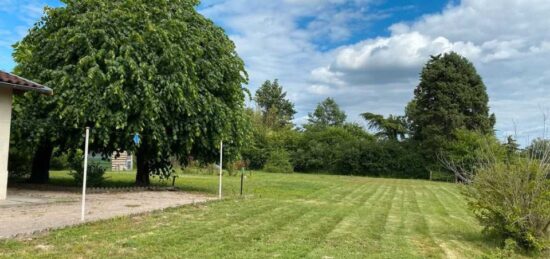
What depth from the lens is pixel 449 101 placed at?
1773 inches

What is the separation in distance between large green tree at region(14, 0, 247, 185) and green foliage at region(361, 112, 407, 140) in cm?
5068

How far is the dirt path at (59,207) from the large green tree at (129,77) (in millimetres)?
1823

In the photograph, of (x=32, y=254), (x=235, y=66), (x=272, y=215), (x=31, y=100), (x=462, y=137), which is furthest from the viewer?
(x=462, y=137)

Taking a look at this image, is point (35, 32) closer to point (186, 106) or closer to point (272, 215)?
point (186, 106)

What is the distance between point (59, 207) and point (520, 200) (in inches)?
374

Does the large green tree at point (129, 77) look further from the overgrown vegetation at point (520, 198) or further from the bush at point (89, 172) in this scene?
the overgrown vegetation at point (520, 198)

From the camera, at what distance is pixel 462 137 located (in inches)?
1629

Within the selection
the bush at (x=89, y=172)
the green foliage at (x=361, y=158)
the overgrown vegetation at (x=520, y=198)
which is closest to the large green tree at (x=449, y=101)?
the green foliage at (x=361, y=158)

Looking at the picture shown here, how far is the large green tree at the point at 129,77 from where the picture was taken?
15.0 m

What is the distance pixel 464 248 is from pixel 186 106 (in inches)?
387

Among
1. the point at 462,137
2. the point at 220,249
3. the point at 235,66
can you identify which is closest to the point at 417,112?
the point at 462,137

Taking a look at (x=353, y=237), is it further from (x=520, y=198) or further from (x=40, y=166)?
(x=40, y=166)

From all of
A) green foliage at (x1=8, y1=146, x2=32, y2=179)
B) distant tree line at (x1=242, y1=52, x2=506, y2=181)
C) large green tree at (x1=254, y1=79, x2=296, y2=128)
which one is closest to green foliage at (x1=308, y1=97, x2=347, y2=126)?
large green tree at (x1=254, y1=79, x2=296, y2=128)

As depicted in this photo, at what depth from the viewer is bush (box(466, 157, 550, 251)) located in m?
8.73
